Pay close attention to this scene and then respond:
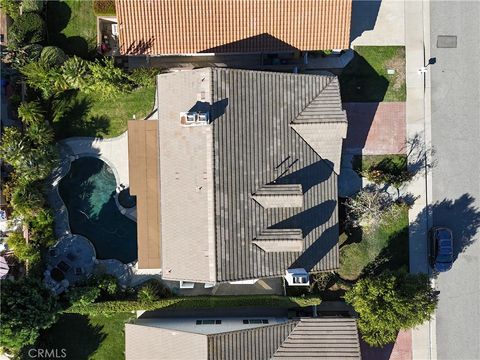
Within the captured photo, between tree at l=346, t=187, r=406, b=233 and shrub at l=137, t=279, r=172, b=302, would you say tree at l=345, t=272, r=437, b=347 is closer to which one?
tree at l=346, t=187, r=406, b=233

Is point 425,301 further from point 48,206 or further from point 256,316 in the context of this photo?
point 48,206

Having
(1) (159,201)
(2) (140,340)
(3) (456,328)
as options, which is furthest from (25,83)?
(3) (456,328)

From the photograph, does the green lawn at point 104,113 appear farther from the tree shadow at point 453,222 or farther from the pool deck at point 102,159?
the tree shadow at point 453,222

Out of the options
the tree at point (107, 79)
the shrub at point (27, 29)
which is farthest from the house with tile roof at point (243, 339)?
the shrub at point (27, 29)

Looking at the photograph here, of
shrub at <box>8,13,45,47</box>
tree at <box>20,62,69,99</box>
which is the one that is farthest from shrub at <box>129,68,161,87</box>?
shrub at <box>8,13,45,47</box>

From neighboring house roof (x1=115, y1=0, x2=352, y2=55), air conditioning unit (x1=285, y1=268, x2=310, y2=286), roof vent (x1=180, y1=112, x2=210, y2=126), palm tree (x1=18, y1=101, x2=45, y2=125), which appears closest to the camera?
roof vent (x1=180, y1=112, x2=210, y2=126)

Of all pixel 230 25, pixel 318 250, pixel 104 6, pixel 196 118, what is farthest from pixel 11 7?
pixel 318 250
